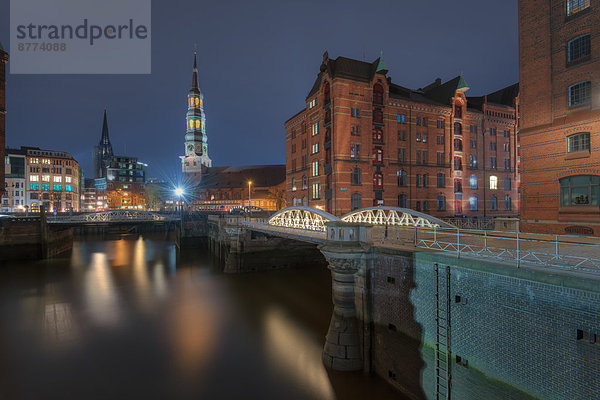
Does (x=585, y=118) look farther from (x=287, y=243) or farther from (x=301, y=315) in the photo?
(x=287, y=243)

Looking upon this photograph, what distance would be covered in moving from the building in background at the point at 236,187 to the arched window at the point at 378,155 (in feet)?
158

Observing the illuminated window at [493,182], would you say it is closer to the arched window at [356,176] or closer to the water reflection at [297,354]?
the arched window at [356,176]

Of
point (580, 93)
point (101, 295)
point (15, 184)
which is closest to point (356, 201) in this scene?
point (580, 93)

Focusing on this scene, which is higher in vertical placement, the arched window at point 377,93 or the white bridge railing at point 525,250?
the arched window at point 377,93

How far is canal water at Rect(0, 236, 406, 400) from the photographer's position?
12.0 m

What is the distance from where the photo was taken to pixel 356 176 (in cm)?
3634

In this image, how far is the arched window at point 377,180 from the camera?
37844mm

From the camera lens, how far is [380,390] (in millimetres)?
10953

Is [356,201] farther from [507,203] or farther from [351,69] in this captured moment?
[507,203]

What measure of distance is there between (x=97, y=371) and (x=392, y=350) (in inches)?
487

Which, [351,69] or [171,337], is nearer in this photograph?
[171,337]

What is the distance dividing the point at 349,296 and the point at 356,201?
80.7 feet

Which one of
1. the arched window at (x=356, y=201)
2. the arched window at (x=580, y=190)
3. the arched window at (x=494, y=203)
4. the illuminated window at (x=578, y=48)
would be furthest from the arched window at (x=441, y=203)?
the illuminated window at (x=578, y=48)

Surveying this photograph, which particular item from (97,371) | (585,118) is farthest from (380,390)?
(585,118)
